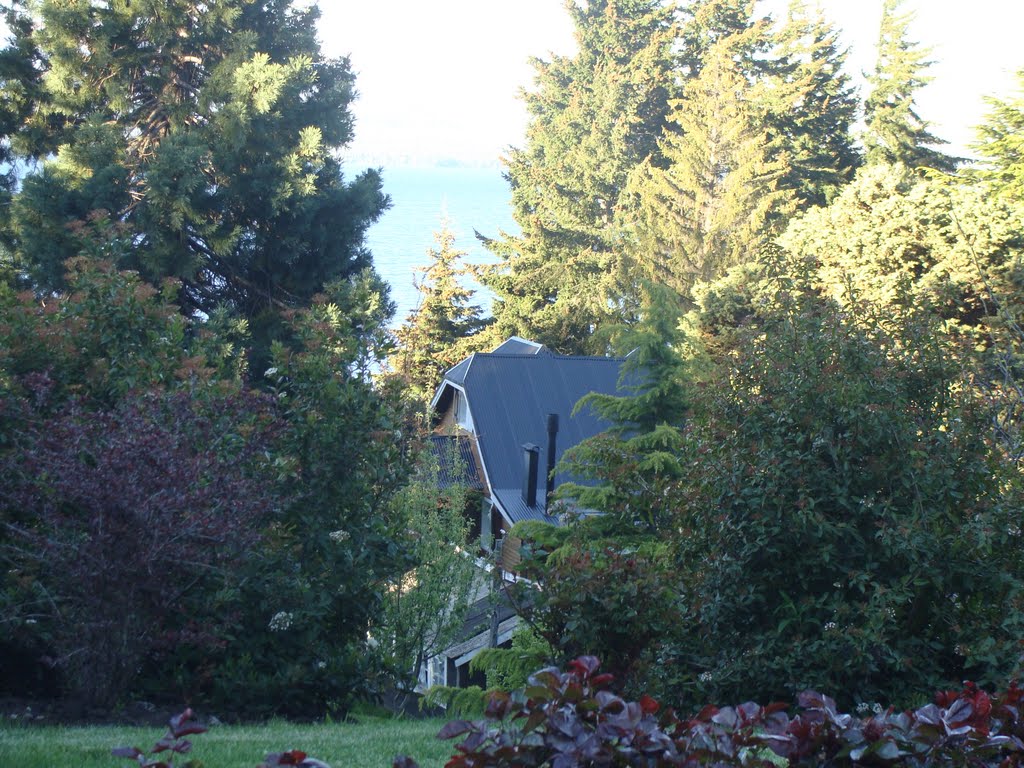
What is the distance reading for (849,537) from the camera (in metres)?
6.18

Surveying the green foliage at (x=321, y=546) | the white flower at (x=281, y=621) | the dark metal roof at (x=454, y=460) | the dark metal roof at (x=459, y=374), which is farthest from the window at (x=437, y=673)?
the white flower at (x=281, y=621)

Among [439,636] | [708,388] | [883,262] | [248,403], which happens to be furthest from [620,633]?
[883,262]

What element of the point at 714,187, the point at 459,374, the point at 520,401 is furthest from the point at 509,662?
the point at 714,187

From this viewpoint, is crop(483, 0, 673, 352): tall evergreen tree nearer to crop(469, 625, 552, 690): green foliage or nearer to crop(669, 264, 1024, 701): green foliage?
crop(469, 625, 552, 690): green foliage

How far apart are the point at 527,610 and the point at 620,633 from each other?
62cm

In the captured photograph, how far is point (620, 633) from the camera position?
627 cm

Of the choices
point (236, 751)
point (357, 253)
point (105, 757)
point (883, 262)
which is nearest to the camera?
point (105, 757)

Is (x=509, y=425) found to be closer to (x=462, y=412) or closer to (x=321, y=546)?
(x=462, y=412)

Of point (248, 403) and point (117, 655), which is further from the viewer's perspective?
point (248, 403)

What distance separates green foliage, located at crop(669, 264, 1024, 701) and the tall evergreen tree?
33.4 meters

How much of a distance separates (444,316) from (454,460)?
24995 mm

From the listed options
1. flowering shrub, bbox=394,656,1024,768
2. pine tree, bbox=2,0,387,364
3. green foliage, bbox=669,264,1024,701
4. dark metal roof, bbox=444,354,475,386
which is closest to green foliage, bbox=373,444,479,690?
pine tree, bbox=2,0,387,364

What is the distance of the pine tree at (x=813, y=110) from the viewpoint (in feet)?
115

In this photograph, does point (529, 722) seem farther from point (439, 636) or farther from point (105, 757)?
point (439, 636)
